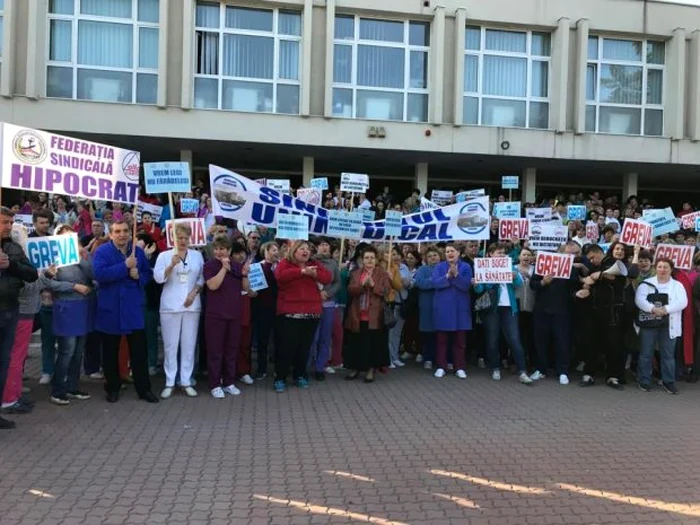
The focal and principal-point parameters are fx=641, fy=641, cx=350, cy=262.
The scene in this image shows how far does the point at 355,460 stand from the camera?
17.7 ft

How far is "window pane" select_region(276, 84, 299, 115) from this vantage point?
1925 cm

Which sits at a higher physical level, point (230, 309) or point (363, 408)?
point (230, 309)

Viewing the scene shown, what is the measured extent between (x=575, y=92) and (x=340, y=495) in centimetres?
1898

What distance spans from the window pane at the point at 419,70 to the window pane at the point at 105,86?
8.50 meters

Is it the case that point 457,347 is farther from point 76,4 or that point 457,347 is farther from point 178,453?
point 76,4

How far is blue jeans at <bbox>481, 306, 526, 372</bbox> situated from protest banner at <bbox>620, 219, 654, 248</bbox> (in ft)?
5.86

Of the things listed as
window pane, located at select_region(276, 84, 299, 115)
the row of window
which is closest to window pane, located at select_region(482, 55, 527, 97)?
the row of window

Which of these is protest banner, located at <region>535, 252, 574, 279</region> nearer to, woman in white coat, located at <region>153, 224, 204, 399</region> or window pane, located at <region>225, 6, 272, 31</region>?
woman in white coat, located at <region>153, 224, 204, 399</region>

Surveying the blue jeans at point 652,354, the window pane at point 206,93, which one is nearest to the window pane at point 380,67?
the window pane at point 206,93

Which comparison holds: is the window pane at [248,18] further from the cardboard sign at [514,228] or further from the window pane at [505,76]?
the cardboard sign at [514,228]

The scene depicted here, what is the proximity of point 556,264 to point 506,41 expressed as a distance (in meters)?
14.4

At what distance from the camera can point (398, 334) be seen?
991cm

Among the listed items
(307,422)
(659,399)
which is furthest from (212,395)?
(659,399)

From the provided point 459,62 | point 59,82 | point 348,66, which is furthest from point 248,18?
point 459,62
